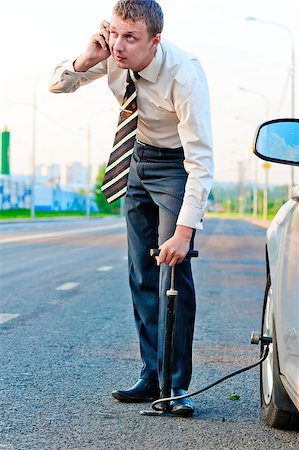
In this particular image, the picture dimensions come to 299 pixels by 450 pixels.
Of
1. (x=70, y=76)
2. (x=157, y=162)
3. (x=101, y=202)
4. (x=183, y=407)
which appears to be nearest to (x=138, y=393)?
(x=183, y=407)

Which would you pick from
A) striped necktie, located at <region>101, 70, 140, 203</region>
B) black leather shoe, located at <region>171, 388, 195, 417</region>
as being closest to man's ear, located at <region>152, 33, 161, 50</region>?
striped necktie, located at <region>101, 70, 140, 203</region>

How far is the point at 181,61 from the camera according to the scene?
459 cm

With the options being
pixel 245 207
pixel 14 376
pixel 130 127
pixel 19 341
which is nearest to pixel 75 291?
pixel 19 341

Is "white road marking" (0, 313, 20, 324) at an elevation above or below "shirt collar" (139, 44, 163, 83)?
below

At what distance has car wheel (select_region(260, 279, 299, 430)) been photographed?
13.7 feet

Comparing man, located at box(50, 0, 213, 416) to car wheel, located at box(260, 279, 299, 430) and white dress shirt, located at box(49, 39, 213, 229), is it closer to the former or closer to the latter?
white dress shirt, located at box(49, 39, 213, 229)

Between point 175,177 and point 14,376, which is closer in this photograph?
point 175,177

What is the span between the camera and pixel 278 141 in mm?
3977

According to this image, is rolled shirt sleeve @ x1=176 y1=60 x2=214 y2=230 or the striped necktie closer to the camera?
rolled shirt sleeve @ x1=176 y1=60 x2=214 y2=230

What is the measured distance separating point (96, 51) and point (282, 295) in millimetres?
1450

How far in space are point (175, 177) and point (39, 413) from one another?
4.12 ft

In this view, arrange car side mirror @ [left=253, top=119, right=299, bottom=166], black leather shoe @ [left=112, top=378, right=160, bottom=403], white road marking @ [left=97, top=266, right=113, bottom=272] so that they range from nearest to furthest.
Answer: car side mirror @ [left=253, top=119, right=299, bottom=166]
black leather shoe @ [left=112, top=378, right=160, bottom=403]
white road marking @ [left=97, top=266, right=113, bottom=272]

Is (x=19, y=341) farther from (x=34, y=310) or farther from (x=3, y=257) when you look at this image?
(x=3, y=257)

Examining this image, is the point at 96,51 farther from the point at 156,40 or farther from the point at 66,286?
the point at 66,286
